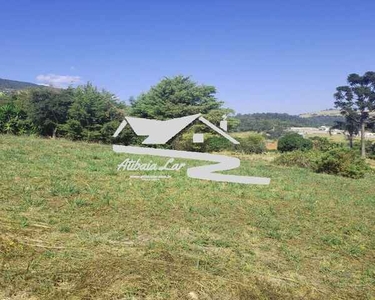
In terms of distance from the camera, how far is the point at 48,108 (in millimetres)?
19594

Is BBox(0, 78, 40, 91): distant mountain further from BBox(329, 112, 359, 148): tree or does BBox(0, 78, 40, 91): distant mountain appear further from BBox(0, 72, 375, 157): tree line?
BBox(329, 112, 359, 148): tree

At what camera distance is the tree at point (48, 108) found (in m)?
19.5

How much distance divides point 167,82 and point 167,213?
19465mm

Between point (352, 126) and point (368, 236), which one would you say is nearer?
point (368, 236)

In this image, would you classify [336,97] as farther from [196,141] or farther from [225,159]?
[225,159]

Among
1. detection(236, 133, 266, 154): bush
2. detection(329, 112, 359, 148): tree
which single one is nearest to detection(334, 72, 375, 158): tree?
detection(329, 112, 359, 148): tree

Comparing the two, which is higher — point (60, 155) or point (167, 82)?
point (167, 82)

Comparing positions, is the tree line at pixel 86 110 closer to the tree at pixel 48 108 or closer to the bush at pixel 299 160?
the tree at pixel 48 108

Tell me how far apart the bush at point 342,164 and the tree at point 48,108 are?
48.5ft

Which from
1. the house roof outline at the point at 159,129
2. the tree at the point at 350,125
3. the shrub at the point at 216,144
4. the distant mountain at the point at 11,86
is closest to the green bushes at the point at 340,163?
the house roof outline at the point at 159,129

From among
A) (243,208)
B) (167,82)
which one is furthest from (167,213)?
(167,82)

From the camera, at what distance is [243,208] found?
5.19m

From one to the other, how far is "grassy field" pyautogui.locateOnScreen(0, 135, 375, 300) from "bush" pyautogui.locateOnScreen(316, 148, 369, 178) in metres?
5.62

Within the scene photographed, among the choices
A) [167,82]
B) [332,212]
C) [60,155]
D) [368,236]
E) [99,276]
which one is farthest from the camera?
[167,82]
